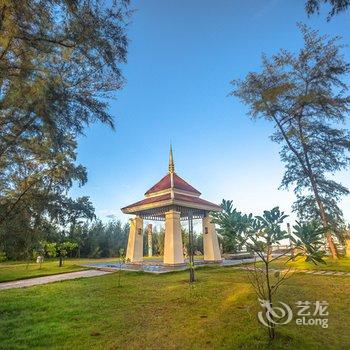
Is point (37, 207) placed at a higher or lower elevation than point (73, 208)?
lower

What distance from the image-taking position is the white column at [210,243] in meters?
16.7

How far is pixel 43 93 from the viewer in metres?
6.04

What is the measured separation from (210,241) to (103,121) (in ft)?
38.9

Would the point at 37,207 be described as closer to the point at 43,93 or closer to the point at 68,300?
the point at 68,300

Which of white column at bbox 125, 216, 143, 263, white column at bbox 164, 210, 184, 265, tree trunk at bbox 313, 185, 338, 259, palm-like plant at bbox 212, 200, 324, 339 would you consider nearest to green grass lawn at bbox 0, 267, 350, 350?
palm-like plant at bbox 212, 200, 324, 339

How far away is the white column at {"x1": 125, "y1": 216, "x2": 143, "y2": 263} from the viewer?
17.1 m

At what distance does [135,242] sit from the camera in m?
17.2

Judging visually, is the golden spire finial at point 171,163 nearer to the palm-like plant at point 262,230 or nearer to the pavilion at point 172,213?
the pavilion at point 172,213

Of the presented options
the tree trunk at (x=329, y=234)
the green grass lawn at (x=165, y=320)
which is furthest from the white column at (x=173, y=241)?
the tree trunk at (x=329, y=234)

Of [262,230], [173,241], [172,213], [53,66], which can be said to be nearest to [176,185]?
[172,213]

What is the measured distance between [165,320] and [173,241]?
982 cm

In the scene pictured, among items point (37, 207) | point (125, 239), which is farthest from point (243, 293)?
point (125, 239)

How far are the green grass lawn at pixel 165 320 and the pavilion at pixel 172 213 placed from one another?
23.1ft

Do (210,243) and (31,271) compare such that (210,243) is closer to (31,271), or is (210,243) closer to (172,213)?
(172,213)
